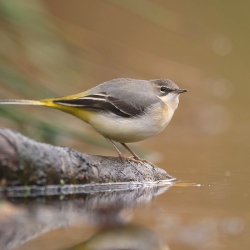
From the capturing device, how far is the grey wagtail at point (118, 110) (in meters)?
5.18

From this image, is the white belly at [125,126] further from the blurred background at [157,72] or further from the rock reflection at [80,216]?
the rock reflection at [80,216]

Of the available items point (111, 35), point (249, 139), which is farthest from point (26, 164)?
point (111, 35)

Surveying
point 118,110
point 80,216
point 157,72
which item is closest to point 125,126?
point 118,110

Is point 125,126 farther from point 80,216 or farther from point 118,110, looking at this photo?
point 80,216

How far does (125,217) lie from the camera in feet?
12.6

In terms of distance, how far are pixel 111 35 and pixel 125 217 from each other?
32.6 feet

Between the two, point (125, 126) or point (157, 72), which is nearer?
point (125, 126)

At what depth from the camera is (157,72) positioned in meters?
12.0

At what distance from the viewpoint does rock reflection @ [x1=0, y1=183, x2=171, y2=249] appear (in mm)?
3330

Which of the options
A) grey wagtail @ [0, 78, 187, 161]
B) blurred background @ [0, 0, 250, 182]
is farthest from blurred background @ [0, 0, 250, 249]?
grey wagtail @ [0, 78, 187, 161]

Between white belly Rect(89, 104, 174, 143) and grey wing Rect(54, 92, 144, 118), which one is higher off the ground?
grey wing Rect(54, 92, 144, 118)

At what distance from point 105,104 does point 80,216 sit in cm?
162

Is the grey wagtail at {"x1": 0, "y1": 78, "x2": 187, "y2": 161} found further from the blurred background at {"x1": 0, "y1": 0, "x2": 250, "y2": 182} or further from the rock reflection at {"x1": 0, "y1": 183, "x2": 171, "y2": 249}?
the rock reflection at {"x1": 0, "y1": 183, "x2": 171, "y2": 249}

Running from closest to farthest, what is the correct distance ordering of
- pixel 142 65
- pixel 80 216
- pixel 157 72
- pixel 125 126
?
1. pixel 80 216
2. pixel 125 126
3. pixel 142 65
4. pixel 157 72
